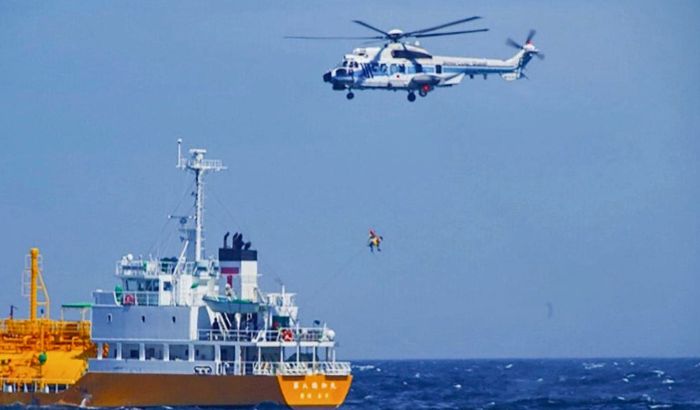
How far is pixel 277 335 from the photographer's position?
52.4 m

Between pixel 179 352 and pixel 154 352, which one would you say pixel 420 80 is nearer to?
pixel 179 352

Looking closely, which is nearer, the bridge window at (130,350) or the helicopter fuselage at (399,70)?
the bridge window at (130,350)

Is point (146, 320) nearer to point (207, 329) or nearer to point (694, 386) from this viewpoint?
point (207, 329)

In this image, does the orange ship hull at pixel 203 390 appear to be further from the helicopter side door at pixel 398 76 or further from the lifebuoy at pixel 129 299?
the helicopter side door at pixel 398 76

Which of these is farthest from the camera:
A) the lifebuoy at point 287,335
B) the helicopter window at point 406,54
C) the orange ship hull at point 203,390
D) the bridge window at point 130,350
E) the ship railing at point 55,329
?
the helicopter window at point 406,54

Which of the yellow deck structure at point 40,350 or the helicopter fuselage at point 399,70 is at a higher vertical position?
the helicopter fuselage at point 399,70

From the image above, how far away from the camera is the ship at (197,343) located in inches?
2029

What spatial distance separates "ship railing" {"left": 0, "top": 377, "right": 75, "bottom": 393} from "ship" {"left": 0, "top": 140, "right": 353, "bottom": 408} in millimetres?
73

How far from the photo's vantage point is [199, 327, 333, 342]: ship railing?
172ft

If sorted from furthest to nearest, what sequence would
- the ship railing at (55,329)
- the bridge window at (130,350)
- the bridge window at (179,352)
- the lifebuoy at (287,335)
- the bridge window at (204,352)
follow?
the ship railing at (55,329) → the bridge window at (130,350) → the bridge window at (179,352) → the bridge window at (204,352) → the lifebuoy at (287,335)

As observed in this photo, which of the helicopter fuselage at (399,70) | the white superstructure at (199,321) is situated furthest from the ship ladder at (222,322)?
the helicopter fuselage at (399,70)

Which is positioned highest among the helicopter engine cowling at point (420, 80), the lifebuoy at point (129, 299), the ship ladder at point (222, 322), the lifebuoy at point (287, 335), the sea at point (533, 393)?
the helicopter engine cowling at point (420, 80)

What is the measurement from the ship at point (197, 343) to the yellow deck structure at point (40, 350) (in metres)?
0.19

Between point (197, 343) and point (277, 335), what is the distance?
2472mm
